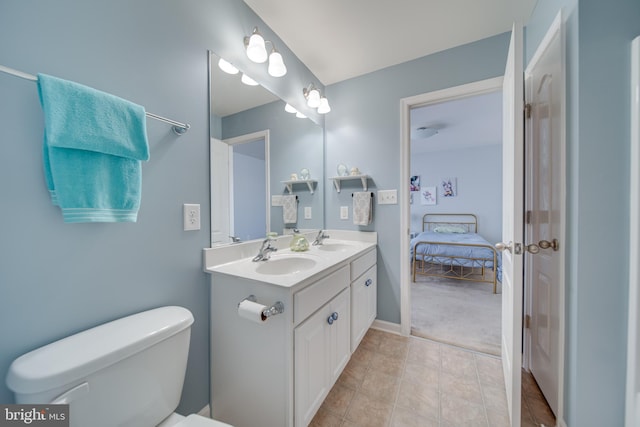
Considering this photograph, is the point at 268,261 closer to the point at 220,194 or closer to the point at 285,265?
the point at 285,265

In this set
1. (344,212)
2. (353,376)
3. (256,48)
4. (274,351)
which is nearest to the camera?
(274,351)

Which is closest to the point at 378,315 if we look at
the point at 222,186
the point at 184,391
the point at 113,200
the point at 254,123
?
the point at 184,391

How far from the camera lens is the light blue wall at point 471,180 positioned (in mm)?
4645

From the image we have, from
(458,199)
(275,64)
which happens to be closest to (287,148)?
(275,64)

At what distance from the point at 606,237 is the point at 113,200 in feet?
6.23

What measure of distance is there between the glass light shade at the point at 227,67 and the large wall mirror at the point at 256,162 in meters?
0.02

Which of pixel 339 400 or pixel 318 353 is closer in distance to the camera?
pixel 318 353

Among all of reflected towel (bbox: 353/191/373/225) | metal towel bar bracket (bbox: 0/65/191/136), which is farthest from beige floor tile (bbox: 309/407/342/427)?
metal towel bar bracket (bbox: 0/65/191/136)

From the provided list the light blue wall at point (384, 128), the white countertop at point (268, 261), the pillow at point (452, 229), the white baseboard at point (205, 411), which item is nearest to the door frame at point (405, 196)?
the light blue wall at point (384, 128)

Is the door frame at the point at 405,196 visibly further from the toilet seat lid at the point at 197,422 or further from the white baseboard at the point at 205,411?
the toilet seat lid at the point at 197,422

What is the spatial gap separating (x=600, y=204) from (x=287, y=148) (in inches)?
70.6

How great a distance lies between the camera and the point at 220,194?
1.29 m

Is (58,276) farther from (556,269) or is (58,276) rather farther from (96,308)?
(556,269)

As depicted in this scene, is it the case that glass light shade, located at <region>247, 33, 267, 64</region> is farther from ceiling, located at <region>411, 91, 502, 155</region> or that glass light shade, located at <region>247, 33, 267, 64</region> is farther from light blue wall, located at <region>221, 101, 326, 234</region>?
ceiling, located at <region>411, 91, 502, 155</region>
